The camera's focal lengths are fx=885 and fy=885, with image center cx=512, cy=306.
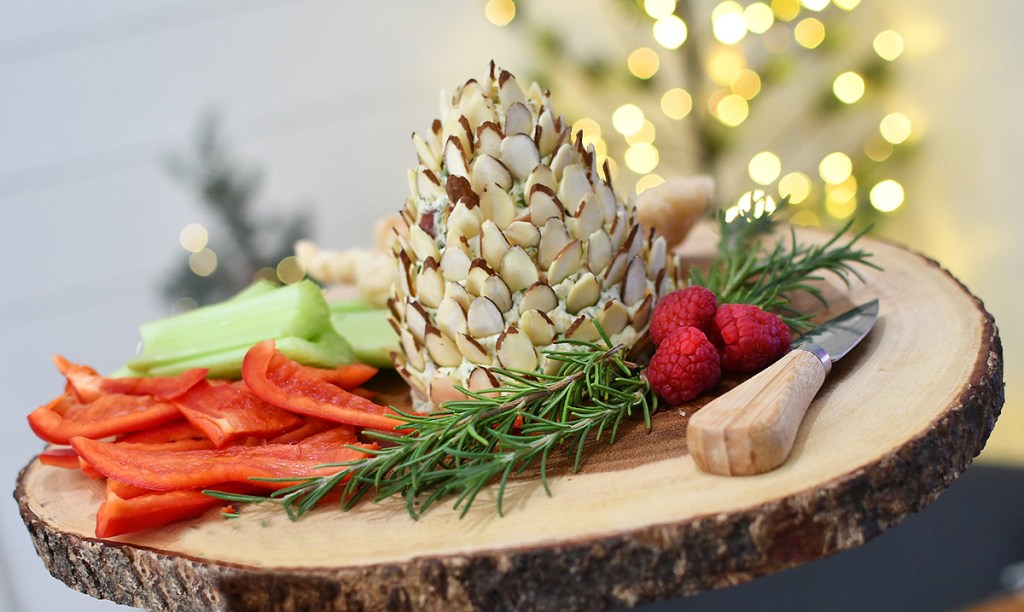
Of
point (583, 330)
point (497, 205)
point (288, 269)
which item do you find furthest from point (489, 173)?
point (288, 269)

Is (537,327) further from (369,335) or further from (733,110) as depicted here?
(733,110)

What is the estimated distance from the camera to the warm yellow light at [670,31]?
Result: 3.21 metres

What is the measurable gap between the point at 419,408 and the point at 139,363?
0.52 m

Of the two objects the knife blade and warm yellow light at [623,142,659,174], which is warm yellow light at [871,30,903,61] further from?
the knife blade

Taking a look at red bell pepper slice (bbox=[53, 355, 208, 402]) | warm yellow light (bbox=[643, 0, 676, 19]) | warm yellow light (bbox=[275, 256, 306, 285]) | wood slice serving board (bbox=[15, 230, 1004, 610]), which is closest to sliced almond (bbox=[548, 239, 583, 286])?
wood slice serving board (bbox=[15, 230, 1004, 610])

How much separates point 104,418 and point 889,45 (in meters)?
3.03

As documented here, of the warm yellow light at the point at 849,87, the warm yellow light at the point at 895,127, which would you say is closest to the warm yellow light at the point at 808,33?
the warm yellow light at the point at 849,87

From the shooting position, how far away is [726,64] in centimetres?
334

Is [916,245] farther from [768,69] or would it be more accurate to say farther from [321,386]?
[321,386]

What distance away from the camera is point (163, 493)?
3.45ft

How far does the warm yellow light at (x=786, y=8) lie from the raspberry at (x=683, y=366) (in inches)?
97.3

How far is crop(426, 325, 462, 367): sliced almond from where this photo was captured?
1.19m

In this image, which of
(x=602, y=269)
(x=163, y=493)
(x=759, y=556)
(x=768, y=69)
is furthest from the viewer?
(x=768, y=69)

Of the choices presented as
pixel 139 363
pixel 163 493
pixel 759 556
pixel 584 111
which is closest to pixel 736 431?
pixel 759 556
